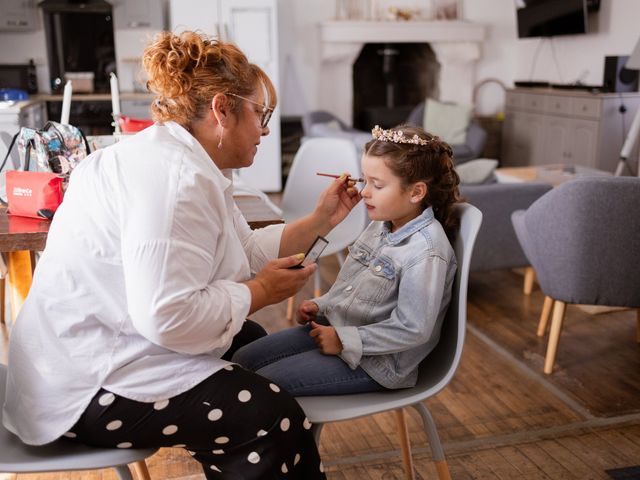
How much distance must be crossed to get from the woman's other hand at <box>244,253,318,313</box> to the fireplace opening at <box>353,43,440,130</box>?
20.3 ft

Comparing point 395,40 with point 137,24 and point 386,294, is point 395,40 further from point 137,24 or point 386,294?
point 386,294

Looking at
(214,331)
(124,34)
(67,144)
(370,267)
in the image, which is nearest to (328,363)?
(370,267)

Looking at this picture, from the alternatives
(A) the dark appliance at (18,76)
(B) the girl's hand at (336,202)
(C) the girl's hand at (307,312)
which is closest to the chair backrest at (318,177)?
(B) the girl's hand at (336,202)

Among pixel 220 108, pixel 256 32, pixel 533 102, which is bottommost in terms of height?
pixel 533 102

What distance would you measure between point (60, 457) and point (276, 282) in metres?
0.49

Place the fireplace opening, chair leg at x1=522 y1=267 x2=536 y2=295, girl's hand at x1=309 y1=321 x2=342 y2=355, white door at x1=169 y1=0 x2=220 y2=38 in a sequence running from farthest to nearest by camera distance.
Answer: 1. the fireplace opening
2. white door at x1=169 y1=0 x2=220 y2=38
3. chair leg at x1=522 y1=267 x2=536 y2=295
4. girl's hand at x1=309 y1=321 x2=342 y2=355

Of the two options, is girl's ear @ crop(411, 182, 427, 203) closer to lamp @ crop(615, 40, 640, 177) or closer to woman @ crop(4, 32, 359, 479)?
woman @ crop(4, 32, 359, 479)

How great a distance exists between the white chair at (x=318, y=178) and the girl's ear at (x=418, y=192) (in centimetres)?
149

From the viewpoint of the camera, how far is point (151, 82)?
53.6 inches

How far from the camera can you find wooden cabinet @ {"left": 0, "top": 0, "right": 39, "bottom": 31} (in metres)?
6.50

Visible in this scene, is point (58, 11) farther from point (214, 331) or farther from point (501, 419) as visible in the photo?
point (214, 331)

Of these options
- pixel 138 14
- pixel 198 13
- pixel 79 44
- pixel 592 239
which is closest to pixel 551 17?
pixel 198 13

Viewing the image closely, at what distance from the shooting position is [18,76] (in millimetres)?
6613

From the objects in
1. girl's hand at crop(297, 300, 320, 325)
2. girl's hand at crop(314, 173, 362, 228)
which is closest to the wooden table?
girl's hand at crop(314, 173, 362, 228)
